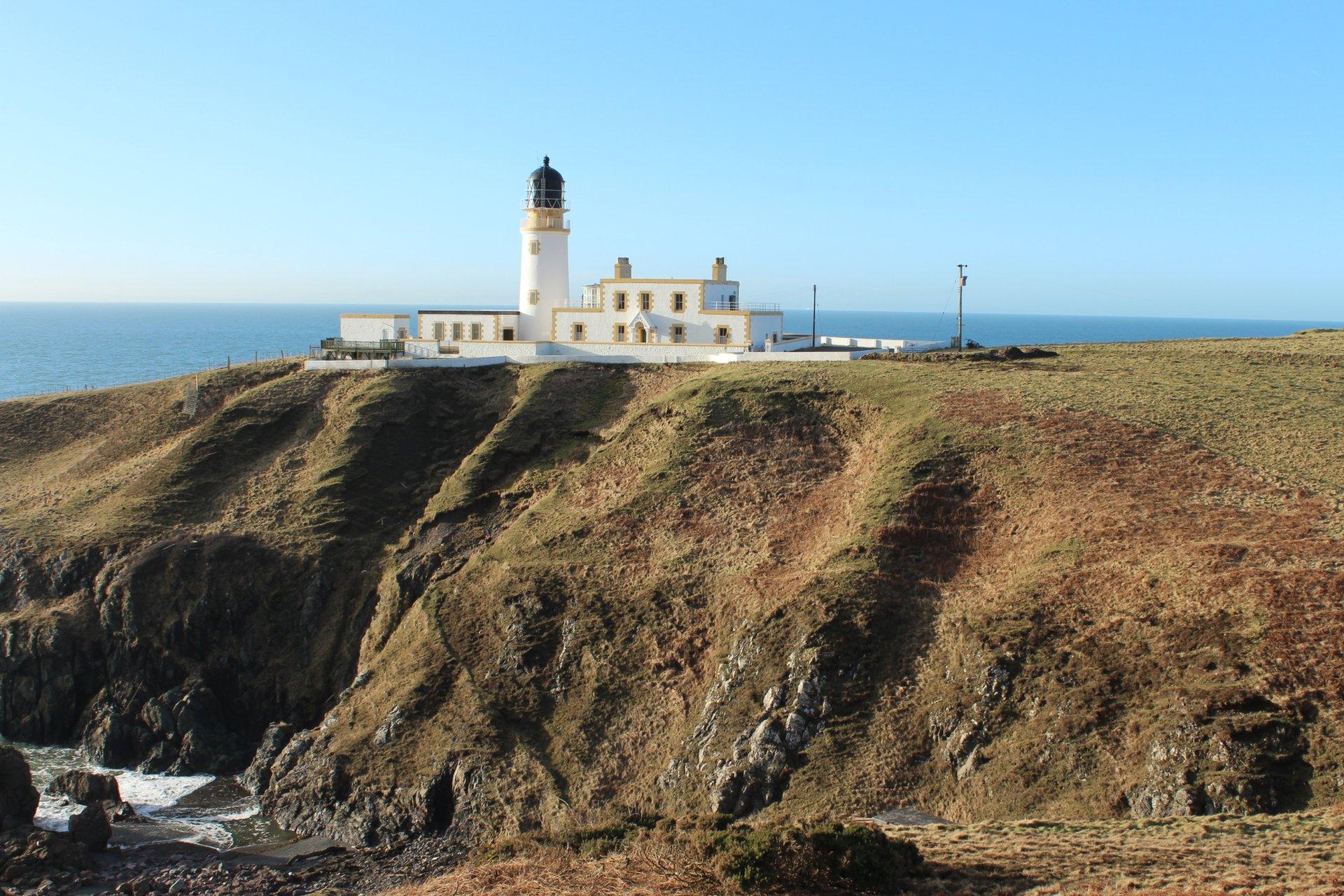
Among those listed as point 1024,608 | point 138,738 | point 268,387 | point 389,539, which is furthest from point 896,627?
point 268,387

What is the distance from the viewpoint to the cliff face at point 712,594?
36531 millimetres

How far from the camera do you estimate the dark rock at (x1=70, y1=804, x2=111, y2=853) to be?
37.6 m

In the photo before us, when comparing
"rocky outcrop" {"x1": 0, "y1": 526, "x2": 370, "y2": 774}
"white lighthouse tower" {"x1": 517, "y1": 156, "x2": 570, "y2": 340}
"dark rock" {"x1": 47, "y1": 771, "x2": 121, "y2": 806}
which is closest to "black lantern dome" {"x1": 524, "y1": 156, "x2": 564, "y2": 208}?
"white lighthouse tower" {"x1": 517, "y1": 156, "x2": 570, "y2": 340}

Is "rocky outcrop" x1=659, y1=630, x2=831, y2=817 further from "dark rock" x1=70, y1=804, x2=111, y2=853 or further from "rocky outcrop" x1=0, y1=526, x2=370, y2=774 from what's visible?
"dark rock" x1=70, y1=804, x2=111, y2=853

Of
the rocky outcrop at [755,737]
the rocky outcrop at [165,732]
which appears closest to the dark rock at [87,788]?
the rocky outcrop at [165,732]

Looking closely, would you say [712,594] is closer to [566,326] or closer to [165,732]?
[165,732]

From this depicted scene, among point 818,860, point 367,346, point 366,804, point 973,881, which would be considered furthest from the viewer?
point 367,346

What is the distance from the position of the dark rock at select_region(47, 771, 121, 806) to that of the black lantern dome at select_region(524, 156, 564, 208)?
44.2 metres

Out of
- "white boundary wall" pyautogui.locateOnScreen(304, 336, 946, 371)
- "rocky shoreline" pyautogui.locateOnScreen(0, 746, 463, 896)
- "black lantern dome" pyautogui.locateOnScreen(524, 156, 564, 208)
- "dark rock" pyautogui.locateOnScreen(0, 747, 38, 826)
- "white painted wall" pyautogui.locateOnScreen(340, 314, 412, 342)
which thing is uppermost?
"black lantern dome" pyautogui.locateOnScreen(524, 156, 564, 208)

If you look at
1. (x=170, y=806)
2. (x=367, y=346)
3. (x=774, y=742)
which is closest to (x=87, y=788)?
(x=170, y=806)

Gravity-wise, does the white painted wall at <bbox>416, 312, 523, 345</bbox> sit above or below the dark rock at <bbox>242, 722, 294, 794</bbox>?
above

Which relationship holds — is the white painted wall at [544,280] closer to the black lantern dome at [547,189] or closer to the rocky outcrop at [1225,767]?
the black lantern dome at [547,189]

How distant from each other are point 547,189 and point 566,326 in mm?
8948

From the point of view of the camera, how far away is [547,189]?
7556 centimetres
